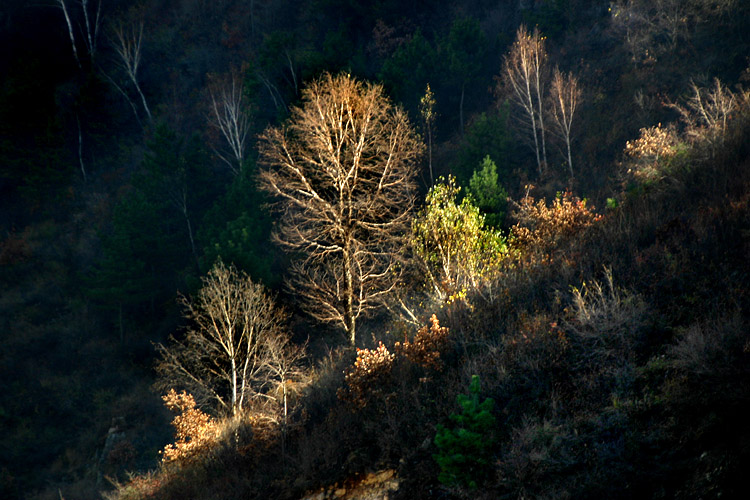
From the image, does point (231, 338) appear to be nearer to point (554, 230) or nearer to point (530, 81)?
point (554, 230)

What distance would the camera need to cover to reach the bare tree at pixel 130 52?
4091cm

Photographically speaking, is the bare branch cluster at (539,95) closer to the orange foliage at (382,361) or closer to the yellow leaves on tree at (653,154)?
the yellow leaves on tree at (653,154)

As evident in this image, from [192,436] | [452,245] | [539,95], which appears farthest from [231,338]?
[539,95]

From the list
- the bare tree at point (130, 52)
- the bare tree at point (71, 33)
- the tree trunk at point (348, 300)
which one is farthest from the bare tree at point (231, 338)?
the bare tree at point (71, 33)

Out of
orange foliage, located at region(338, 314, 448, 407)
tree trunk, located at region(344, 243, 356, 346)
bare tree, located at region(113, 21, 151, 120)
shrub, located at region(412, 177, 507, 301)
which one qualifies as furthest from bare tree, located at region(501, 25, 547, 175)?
bare tree, located at region(113, 21, 151, 120)

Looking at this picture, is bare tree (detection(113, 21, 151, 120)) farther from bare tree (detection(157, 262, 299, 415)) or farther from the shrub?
the shrub

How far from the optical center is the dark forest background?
6.91 m

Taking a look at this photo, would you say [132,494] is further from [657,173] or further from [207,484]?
[657,173]

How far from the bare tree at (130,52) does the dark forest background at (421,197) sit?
1067mm

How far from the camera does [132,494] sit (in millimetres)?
15148

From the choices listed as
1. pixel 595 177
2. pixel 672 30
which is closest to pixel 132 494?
pixel 595 177

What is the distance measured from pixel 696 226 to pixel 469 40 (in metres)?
28.3

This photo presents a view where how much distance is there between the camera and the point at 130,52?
1772 inches

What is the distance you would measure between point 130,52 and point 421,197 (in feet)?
120
